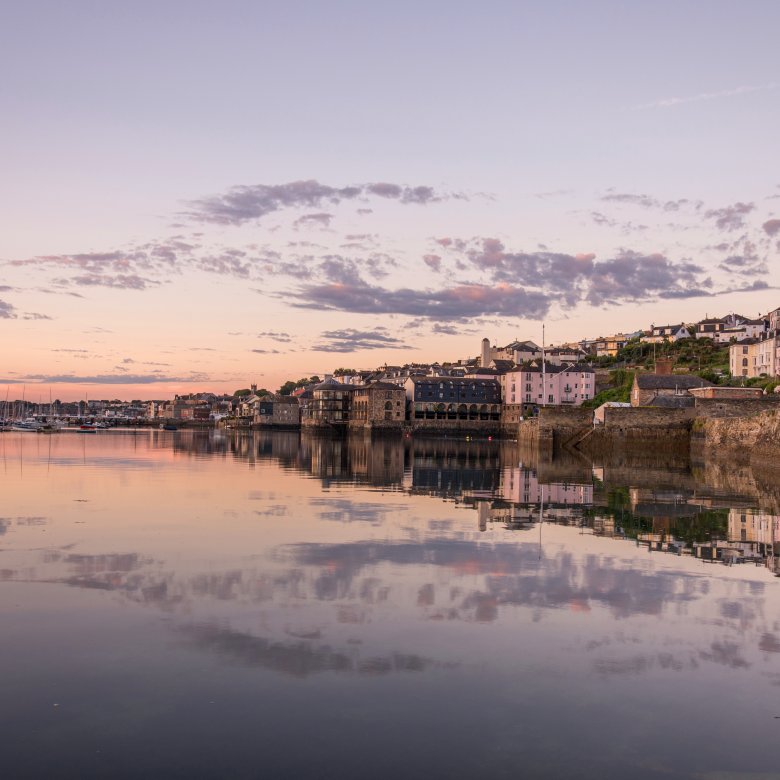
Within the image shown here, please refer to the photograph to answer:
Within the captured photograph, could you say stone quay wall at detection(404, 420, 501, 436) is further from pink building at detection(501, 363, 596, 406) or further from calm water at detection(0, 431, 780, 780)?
calm water at detection(0, 431, 780, 780)

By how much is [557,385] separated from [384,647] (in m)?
104

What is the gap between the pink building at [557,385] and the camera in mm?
110750

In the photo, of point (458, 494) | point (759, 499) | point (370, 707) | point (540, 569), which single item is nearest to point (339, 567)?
point (540, 569)

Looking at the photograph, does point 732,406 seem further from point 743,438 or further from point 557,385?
point 557,385

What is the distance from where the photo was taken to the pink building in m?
111

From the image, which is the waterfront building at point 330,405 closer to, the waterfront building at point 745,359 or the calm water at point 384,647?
the waterfront building at point 745,359

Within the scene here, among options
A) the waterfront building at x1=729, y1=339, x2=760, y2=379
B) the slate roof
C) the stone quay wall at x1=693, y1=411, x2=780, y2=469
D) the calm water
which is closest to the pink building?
the waterfront building at x1=729, y1=339, x2=760, y2=379

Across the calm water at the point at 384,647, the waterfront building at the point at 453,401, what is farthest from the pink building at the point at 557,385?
the calm water at the point at 384,647

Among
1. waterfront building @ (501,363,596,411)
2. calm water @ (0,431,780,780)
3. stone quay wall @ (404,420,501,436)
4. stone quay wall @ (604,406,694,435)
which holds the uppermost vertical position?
waterfront building @ (501,363,596,411)

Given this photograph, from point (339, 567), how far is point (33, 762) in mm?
8057

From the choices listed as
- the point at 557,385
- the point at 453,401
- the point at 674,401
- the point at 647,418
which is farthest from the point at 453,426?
the point at 647,418

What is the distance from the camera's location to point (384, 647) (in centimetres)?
982

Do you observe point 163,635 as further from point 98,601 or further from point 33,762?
point 33,762

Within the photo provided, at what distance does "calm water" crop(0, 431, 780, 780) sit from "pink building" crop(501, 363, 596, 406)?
91094mm
